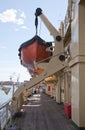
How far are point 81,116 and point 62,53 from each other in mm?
4561

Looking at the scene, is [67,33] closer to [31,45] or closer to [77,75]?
[31,45]

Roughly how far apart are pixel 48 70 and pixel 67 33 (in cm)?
313

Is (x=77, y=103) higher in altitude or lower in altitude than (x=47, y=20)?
lower

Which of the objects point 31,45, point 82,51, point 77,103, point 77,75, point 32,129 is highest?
point 31,45

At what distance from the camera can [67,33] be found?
16.1 metres

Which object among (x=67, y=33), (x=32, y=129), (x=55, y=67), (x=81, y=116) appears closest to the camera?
(x=81, y=116)

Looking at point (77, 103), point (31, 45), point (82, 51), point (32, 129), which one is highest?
point (31, 45)

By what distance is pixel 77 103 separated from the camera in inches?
404

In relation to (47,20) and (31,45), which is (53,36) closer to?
(47,20)

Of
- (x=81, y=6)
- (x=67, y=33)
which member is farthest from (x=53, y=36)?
(x=81, y=6)

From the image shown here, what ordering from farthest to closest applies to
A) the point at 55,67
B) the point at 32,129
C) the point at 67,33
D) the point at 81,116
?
1. the point at 67,33
2. the point at 55,67
3. the point at 32,129
4. the point at 81,116

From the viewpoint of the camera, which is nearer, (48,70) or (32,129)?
(32,129)

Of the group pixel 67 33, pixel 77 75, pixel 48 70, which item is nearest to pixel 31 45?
pixel 67 33

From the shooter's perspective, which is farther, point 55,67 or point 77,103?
point 55,67
